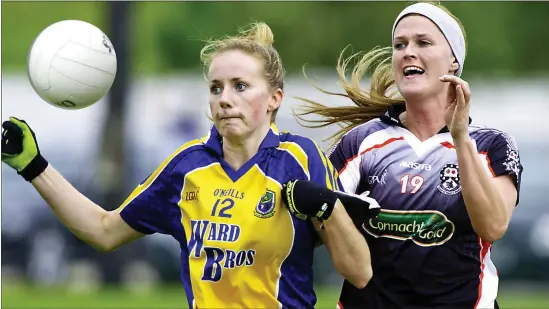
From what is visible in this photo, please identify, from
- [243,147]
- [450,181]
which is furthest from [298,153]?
[450,181]

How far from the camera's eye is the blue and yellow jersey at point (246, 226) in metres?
4.62

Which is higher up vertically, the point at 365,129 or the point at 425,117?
the point at 425,117

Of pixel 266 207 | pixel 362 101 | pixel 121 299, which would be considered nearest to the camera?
pixel 266 207

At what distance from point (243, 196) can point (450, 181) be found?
0.96m

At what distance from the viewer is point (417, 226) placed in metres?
5.04

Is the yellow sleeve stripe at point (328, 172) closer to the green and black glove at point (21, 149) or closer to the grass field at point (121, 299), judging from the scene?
the green and black glove at point (21, 149)

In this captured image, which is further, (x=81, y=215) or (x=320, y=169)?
(x=81, y=215)

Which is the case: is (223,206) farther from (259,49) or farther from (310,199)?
(259,49)

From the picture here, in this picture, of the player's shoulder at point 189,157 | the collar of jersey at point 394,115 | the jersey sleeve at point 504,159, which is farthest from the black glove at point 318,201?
the collar of jersey at point 394,115

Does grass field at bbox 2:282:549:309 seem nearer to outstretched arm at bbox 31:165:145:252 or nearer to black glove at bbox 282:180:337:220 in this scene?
outstretched arm at bbox 31:165:145:252

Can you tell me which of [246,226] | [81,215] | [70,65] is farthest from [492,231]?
[70,65]

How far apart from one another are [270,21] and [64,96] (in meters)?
15.9

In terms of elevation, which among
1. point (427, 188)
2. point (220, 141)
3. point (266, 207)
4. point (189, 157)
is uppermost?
point (427, 188)

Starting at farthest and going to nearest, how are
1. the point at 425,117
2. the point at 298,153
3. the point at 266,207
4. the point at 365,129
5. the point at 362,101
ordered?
the point at 362,101 → the point at 365,129 → the point at 425,117 → the point at 298,153 → the point at 266,207
